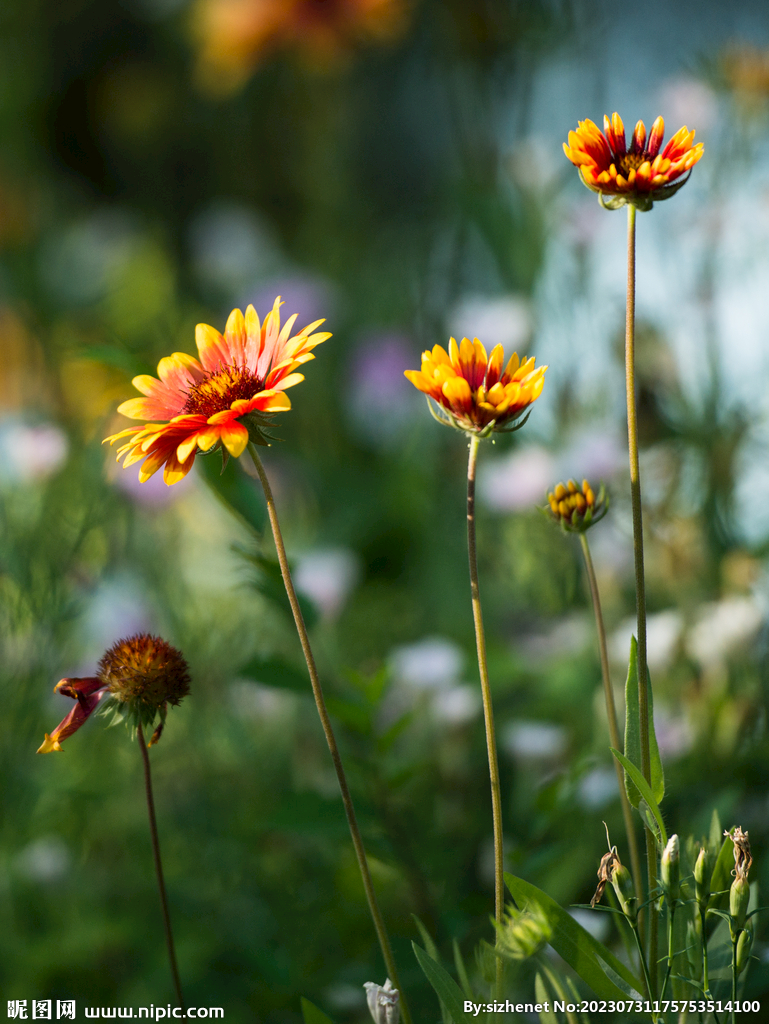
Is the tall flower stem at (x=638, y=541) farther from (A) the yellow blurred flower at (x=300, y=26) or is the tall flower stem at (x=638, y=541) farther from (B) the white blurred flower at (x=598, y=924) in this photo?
(A) the yellow blurred flower at (x=300, y=26)

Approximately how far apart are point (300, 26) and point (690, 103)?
54cm

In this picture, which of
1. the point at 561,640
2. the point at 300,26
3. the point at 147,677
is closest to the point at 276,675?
the point at 147,677

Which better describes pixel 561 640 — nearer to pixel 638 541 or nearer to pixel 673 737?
pixel 673 737

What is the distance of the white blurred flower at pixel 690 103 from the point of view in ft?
2.71

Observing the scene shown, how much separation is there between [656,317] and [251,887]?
61 centimetres

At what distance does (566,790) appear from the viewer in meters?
0.41

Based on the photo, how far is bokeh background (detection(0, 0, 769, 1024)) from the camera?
0.50 meters

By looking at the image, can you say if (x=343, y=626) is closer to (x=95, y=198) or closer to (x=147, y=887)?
(x=147, y=887)

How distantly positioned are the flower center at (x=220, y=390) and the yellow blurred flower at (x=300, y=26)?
0.91 m

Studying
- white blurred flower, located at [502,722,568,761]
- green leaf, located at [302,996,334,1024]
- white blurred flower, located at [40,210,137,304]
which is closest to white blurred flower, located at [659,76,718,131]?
white blurred flower, located at [502,722,568,761]

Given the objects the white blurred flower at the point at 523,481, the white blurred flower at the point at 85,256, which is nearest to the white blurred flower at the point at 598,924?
the white blurred flower at the point at 523,481

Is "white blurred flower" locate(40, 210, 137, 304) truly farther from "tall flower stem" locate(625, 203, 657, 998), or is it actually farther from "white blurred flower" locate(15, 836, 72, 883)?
"tall flower stem" locate(625, 203, 657, 998)

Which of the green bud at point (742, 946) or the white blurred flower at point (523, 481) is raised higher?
the white blurred flower at point (523, 481)

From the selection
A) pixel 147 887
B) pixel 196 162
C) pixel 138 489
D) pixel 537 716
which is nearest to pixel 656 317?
pixel 537 716
